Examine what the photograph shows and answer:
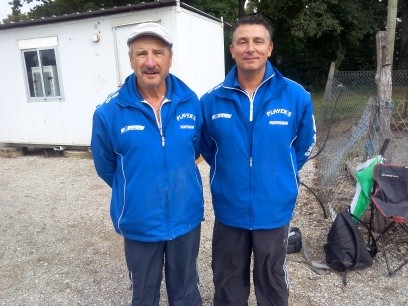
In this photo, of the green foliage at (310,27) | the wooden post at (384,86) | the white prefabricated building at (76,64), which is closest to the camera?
the wooden post at (384,86)

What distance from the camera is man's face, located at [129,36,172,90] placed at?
2.07 m

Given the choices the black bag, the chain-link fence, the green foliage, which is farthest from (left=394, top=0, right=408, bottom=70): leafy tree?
the black bag

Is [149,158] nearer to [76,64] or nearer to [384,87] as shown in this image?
[384,87]

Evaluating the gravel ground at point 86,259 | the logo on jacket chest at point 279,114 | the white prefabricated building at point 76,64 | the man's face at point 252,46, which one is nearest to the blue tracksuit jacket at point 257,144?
the logo on jacket chest at point 279,114

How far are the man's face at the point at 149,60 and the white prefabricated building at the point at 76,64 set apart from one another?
15.6ft

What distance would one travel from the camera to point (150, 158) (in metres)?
2.09

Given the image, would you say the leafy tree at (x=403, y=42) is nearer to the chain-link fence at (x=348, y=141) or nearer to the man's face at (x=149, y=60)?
the chain-link fence at (x=348, y=141)

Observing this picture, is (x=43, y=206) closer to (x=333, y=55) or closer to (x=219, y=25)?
(x=219, y=25)

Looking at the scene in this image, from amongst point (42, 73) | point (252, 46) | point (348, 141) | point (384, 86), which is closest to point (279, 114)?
point (252, 46)

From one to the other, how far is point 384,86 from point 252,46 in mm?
2665

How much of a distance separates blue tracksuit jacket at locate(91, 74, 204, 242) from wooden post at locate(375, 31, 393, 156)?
2.63 m

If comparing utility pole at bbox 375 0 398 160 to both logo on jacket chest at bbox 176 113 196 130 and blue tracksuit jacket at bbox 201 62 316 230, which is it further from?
logo on jacket chest at bbox 176 113 196 130

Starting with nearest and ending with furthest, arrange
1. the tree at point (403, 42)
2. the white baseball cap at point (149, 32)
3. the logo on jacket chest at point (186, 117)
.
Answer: the white baseball cap at point (149, 32) < the logo on jacket chest at point (186, 117) < the tree at point (403, 42)

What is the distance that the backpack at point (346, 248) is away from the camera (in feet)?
10.8
